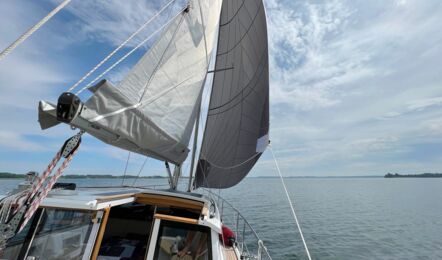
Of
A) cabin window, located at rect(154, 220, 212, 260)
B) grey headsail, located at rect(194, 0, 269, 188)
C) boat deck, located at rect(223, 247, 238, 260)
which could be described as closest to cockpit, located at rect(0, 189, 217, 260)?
cabin window, located at rect(154, 220, 212, 260)

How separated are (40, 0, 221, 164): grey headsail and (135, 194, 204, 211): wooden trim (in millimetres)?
794

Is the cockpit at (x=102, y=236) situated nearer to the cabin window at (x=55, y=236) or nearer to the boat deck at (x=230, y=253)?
the cabin window at (x=55, y=236)

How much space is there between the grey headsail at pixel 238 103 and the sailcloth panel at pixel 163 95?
6.69 ft

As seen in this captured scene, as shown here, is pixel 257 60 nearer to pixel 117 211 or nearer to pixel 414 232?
pixel 117 211

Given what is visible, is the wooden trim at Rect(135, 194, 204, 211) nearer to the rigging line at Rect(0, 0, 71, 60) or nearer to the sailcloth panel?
the sailcloth panel

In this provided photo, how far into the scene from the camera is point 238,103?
8.23m

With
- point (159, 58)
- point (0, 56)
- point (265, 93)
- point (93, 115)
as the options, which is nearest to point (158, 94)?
point (159, 58)

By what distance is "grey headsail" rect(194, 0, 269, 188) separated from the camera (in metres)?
7.86

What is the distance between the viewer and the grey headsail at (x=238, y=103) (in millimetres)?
7859

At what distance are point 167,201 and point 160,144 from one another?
0.97 meters

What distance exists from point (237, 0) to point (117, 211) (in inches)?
295

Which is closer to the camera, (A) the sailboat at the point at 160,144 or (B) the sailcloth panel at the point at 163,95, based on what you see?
(A) the sailboat at the point at 160,144

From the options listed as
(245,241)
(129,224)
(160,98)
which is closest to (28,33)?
(160,98)

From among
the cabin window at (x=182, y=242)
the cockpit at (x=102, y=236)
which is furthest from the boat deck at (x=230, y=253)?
the cabin window at (x=182, y=242)
